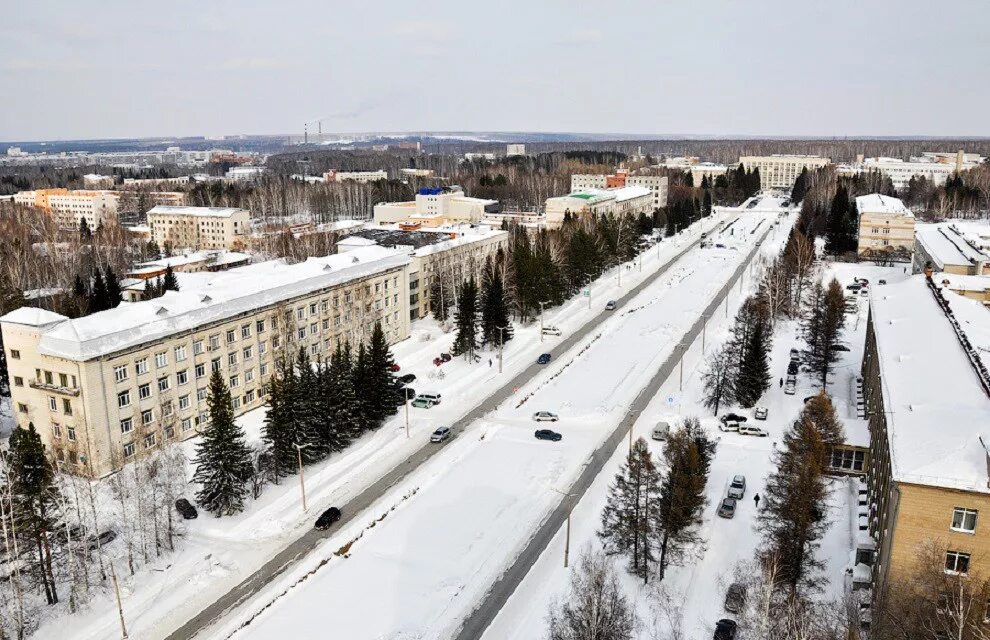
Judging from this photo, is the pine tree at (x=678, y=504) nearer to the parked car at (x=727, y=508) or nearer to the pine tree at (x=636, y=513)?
the pine tree at (x=636, y=513)

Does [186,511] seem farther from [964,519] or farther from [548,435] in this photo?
[964,519]

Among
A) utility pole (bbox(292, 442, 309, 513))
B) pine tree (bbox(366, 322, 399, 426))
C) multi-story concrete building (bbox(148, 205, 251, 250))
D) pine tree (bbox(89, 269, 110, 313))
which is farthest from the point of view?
multi-story concrete building (bbox(148, 205, 251, 250))

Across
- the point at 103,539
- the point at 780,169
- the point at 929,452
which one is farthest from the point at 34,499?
the point at 780,169

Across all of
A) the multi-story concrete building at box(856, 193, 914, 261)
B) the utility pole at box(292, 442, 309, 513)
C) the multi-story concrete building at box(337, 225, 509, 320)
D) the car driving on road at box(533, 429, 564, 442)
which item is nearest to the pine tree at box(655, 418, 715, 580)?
the car driving on road at box(533, 429, 564, 442)

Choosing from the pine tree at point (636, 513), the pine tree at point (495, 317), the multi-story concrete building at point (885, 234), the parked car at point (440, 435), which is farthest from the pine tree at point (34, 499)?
the multi-story concrete building at point (885, 234)

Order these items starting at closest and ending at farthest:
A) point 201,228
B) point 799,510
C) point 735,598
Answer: point 799,510
point 735,598
point 201,228

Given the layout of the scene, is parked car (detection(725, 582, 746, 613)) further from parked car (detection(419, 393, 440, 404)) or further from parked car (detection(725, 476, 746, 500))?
parked car (detection(419, 393, 440, 404))
